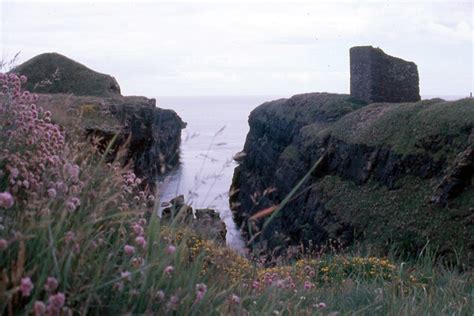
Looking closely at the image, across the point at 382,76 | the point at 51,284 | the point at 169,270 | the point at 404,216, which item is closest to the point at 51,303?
the point at 51,284

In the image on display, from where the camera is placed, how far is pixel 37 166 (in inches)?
193

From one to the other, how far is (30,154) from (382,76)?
41.2m

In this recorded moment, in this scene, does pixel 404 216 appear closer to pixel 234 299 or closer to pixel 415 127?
pixel 415 127

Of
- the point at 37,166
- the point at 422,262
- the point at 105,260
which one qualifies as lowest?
the point at 422,262

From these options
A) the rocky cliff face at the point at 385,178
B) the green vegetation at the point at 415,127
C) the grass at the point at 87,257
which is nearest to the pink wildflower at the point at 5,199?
the grass at the point at 87,257

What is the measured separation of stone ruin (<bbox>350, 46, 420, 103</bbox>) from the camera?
1748 inches

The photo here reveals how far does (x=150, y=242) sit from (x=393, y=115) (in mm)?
31610

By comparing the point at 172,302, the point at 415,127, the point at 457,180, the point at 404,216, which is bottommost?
the point at 404,216

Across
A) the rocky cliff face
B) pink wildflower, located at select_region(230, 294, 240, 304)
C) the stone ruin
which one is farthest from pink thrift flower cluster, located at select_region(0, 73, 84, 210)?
the stone ruin

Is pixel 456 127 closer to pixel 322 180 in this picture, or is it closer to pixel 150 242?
pixel 322 180

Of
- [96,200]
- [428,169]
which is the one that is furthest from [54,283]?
[428,169]

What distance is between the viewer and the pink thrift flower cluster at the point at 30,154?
4.31 meters

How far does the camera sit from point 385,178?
1235 inches

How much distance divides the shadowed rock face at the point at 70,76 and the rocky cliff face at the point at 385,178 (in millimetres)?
10828
